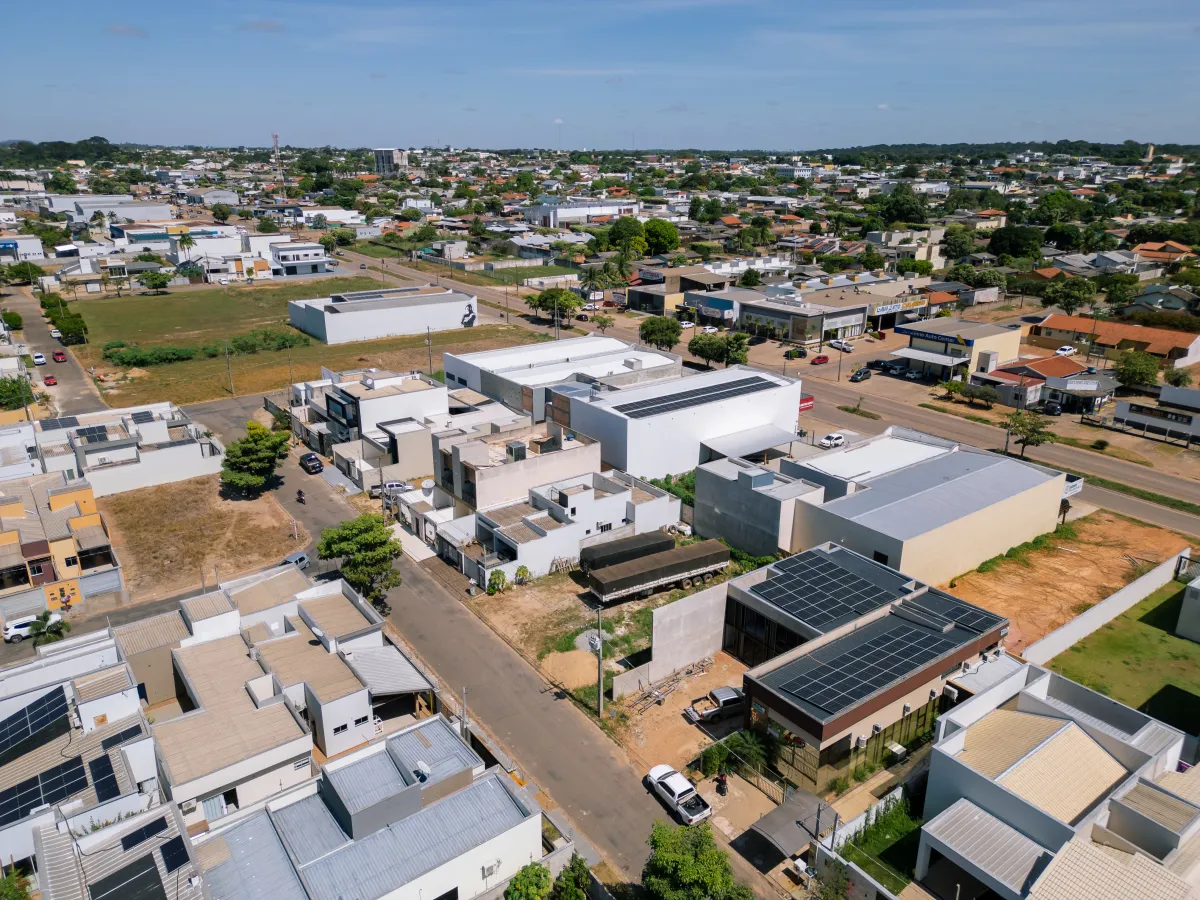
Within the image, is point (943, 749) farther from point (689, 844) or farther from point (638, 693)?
point (638, 693)

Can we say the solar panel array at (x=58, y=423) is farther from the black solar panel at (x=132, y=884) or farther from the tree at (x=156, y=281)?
the tree at (x=156, y=281)

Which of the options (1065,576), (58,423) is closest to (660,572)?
(1065,576)

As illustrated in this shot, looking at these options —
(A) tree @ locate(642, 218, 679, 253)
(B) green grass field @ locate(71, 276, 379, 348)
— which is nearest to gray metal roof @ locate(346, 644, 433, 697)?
(B) green grass field @ locate(71, 276, 379, 348)

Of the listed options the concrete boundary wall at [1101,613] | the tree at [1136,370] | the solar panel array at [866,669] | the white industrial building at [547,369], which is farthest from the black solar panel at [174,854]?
the tree at [1136,370]

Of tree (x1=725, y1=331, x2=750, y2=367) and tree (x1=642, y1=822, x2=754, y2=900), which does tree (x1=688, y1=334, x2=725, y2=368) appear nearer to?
tree (x1=725, y1=331, x2=750, y2=367)

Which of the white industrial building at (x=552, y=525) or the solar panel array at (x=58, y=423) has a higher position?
the solar panel array at (x=58, y=423)
